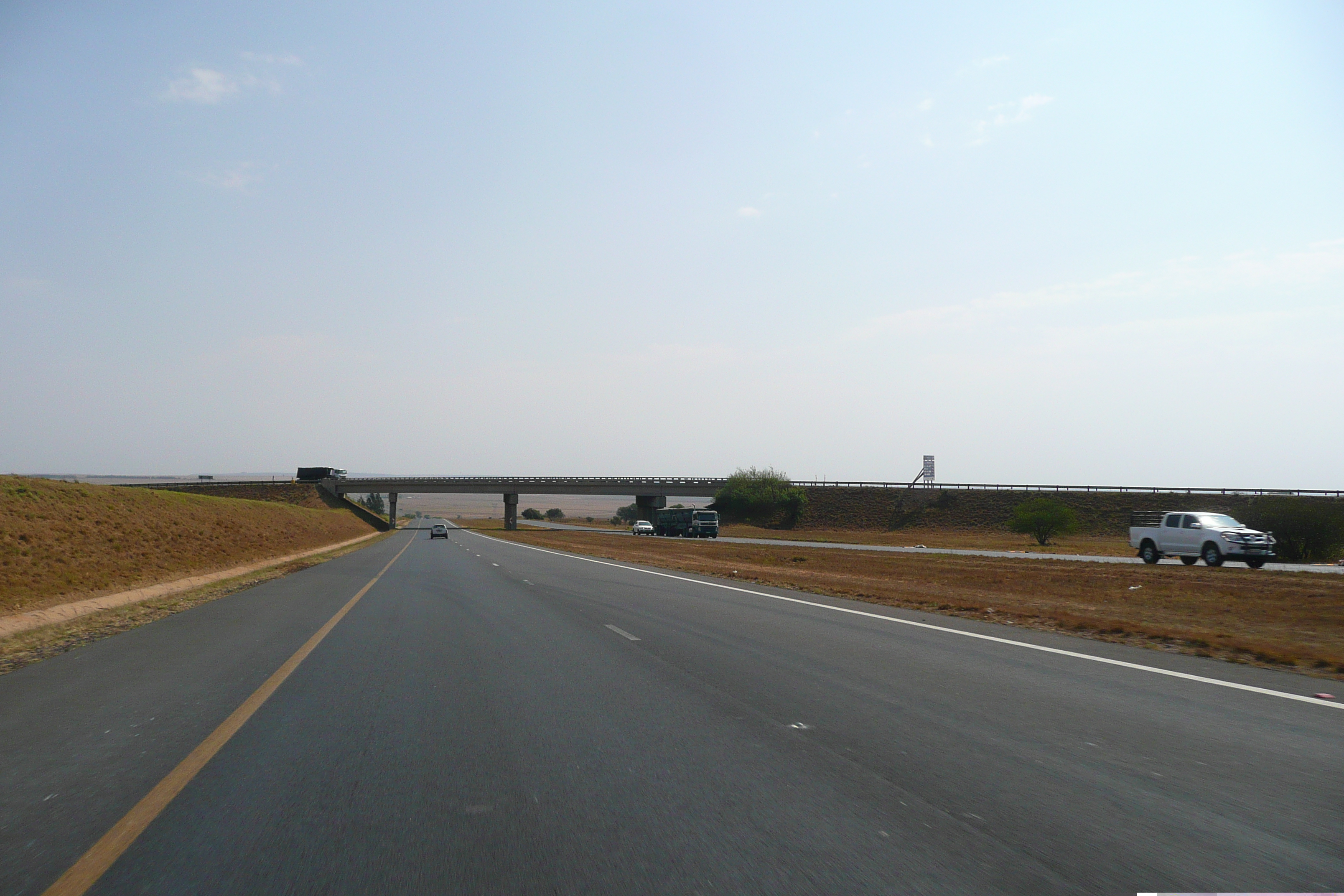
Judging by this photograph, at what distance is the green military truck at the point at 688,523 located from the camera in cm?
7838

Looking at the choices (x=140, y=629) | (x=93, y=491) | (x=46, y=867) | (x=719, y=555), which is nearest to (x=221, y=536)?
(x=93, y=491)

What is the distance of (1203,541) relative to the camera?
3138cm

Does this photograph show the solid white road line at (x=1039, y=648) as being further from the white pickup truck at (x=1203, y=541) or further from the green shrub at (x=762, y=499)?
the green shrub at (x=762, y=499)

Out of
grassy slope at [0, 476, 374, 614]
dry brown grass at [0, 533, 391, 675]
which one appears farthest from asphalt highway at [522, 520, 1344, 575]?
grassy slope at [0, 476, 374, 614]

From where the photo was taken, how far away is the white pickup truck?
1179 inches

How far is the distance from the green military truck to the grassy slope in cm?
4095

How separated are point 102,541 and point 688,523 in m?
59.9

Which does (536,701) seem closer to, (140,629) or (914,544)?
(140,629)

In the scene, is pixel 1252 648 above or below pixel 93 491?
below

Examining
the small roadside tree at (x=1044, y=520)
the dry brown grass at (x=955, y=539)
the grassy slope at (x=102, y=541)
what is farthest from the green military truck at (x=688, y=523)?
the grassy slope at (x=102, y=541)

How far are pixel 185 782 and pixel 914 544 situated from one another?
206ft

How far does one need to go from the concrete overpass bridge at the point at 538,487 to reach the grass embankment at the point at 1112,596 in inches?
2673

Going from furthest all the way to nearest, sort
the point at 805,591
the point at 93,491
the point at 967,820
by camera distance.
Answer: the point at 93,491 < the point at 805,591 < the point at 967,820

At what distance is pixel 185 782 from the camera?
5336mm
